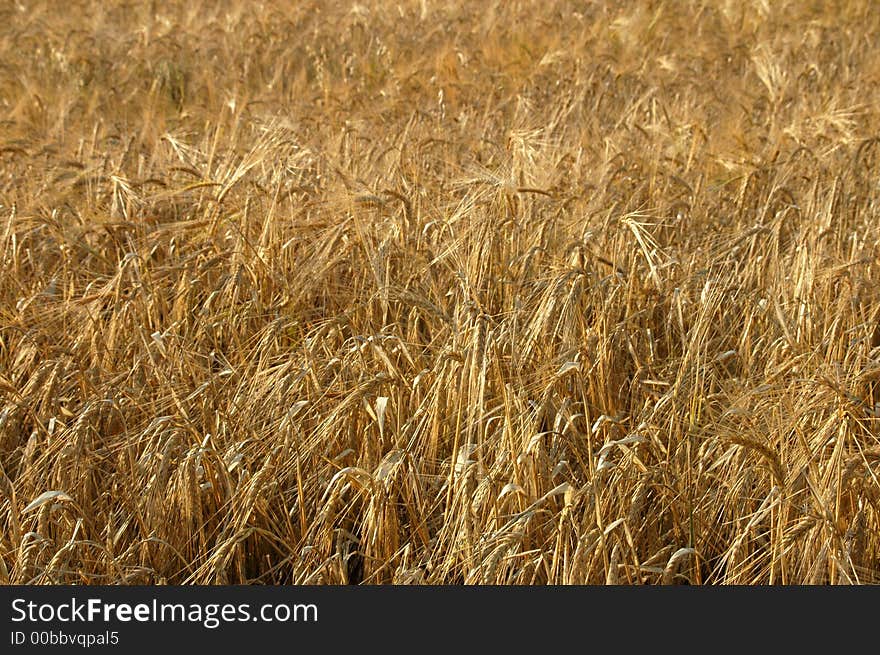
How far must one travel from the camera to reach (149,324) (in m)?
2.81

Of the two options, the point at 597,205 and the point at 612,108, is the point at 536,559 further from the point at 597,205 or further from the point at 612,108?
the point at 612,108

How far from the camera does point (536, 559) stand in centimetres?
201

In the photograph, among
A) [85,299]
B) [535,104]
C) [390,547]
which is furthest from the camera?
[535,104]

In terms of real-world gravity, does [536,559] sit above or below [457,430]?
below

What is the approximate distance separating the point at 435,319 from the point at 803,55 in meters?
4.04

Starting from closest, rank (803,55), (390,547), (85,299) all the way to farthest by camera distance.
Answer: (390,547) < (85,299) < (803,55)

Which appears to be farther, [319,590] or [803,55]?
[803,55]

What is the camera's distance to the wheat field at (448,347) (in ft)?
6.94

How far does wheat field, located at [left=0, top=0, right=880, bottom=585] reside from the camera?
212cm

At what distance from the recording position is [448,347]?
8.07ft

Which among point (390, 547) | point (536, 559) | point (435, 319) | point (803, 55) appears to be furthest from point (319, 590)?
point (803, 55)

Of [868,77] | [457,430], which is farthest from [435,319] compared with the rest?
[868,77]

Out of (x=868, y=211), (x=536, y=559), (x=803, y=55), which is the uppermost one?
(x=803, y=55)

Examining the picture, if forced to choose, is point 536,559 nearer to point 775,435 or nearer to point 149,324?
point 775,435
